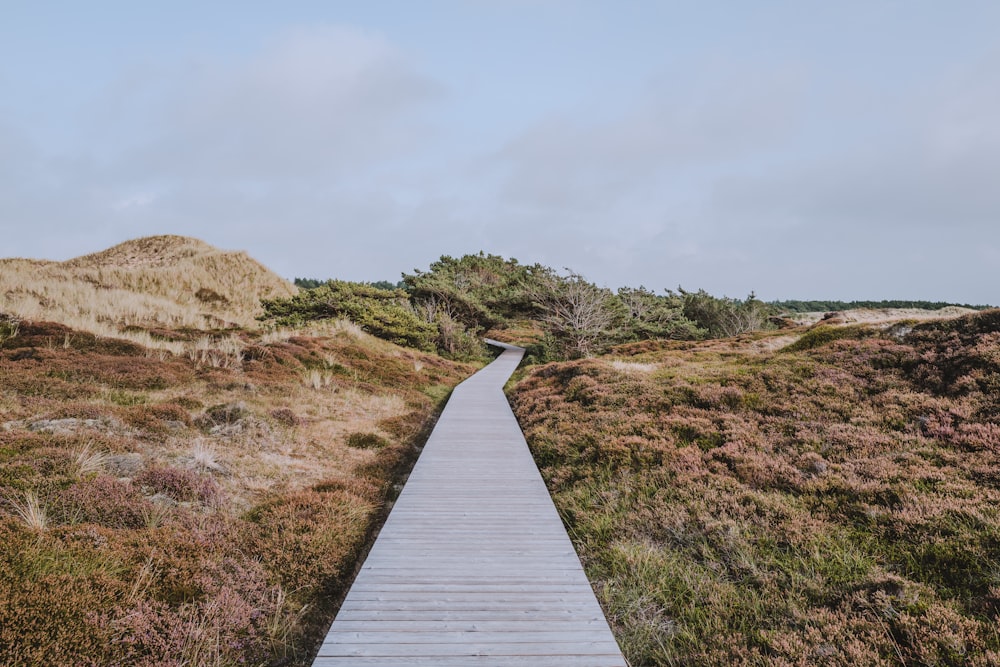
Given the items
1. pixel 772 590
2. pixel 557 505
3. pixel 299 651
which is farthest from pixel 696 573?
pixel 299 651

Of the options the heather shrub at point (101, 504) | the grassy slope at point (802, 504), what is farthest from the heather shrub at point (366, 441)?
the heather shrub at point (101, 504)

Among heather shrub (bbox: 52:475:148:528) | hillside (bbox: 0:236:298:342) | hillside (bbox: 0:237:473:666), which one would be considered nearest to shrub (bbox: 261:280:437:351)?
hillside (bbox: 0:236:298:342)

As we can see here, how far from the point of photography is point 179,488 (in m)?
6.37

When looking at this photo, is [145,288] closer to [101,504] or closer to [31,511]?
[101,504]

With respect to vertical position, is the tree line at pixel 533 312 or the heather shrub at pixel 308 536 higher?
the tree line at pixel 533 312

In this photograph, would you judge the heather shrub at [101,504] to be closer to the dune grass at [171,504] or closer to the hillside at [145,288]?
the dune grass at [171,504]

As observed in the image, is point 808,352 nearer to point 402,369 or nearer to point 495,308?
point 402,369

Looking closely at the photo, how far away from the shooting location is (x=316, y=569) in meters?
5.24

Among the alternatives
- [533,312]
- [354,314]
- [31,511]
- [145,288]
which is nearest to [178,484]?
[31,511]

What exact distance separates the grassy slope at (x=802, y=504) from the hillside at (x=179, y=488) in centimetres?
360

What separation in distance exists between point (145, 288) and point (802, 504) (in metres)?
38.4

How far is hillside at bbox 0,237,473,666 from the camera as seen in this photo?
3711mm

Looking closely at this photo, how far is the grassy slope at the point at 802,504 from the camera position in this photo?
396cm

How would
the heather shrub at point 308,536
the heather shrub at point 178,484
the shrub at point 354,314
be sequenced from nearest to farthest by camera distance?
the heather shrub at point 308,536 → the heather shrub at point 178,484 → the shrub at point 354,314
